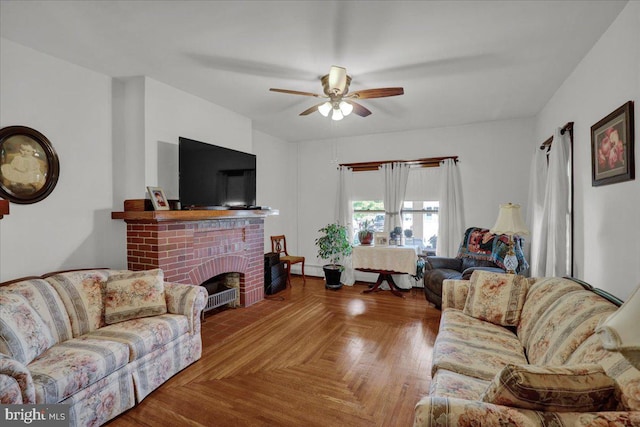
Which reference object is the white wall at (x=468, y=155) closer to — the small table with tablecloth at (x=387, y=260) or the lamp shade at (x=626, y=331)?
the small table with tablecloth at (x=387, y=260)

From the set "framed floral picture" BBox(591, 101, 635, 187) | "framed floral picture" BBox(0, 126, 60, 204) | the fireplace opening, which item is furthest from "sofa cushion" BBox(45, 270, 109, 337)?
"framed floral picture" BBox(591, 101, 635, 187)

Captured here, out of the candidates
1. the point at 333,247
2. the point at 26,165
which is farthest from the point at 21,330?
the point at 333,247

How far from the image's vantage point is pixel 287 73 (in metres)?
2.94

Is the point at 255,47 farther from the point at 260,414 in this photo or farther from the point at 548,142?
Result: the point at 548,142

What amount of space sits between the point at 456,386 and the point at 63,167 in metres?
3.46

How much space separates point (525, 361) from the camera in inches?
72.6

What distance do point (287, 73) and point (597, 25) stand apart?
7.78 ft

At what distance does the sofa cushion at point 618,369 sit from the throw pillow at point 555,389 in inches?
1.6

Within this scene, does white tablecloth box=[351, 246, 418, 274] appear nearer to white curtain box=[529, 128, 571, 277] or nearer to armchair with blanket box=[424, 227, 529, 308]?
armchair with blanket box=[424, 227, 529, 308]

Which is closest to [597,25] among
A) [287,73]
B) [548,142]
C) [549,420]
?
[548,142]

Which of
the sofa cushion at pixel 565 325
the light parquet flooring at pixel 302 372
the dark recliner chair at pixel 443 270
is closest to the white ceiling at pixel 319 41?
the sofa cushion at pixel 565 325

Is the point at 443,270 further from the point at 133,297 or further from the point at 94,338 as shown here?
the point at 94,338

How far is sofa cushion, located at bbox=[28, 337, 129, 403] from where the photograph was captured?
164cm

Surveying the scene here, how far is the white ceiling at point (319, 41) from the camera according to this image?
2010mm
